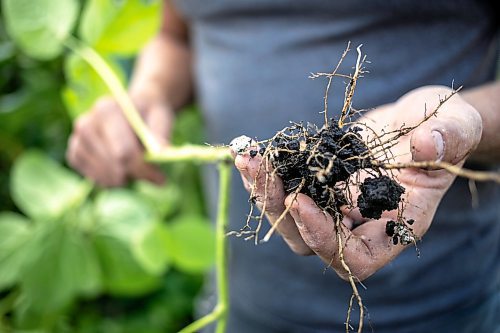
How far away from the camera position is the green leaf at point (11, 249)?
3.28 ft

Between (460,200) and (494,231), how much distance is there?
0.10 m

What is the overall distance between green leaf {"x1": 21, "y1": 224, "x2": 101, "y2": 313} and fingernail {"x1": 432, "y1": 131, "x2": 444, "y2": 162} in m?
0.71

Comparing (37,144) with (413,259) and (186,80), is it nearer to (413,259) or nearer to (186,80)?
(186,80)

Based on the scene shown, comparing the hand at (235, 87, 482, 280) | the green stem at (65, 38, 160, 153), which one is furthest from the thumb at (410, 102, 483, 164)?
the green stem at (65, 38, 160, 153)

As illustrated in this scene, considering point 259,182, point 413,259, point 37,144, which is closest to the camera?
point 259,182

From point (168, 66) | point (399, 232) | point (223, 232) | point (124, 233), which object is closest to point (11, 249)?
point (124, 233)

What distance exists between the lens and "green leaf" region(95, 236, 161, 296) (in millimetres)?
1111

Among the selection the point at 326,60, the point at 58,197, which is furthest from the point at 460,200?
the point at 58,197

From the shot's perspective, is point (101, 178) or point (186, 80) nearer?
point (101, 178)

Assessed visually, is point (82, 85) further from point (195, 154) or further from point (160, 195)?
point (195, 154)

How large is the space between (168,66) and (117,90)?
18cm

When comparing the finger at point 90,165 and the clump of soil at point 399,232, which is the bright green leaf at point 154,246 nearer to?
the finger at point 90,165

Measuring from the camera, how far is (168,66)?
1.09 meters

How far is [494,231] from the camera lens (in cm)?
79
